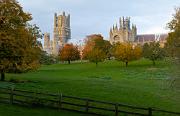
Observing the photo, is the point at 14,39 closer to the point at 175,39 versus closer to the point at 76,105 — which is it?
the point at 76,105

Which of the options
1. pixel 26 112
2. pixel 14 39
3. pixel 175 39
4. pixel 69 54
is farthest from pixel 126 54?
pixel 26 112

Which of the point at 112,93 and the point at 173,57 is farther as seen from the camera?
the point at 112,93

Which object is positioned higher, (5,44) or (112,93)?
(5,44)

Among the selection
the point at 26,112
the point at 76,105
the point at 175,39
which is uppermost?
the point at 175,39

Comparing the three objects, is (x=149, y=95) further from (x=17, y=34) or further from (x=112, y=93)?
(x=17, y=34)

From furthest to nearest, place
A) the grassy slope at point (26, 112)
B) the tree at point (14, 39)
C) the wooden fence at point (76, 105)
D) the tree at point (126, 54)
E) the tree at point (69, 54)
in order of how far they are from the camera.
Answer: the tree at point (69, 54) < the tree at point (126, 54) < the tree at point (14, 39) < the wooden fence at point (76, 105) < the grassy slope at point (26, 112)

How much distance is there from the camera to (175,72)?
28359mm

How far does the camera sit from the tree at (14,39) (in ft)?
149

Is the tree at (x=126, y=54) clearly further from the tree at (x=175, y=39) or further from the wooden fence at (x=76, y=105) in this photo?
the wooden fence at (x=76, y=105)

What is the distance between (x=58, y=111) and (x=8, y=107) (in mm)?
3700

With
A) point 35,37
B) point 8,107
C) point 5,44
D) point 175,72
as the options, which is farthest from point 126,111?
point 35,37

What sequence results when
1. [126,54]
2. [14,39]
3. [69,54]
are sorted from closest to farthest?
[14,39] → [126,54] → [69,54]

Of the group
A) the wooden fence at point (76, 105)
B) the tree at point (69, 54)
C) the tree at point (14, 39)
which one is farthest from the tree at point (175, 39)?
the tree at point (69, 54)

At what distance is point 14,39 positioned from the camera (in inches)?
1795
